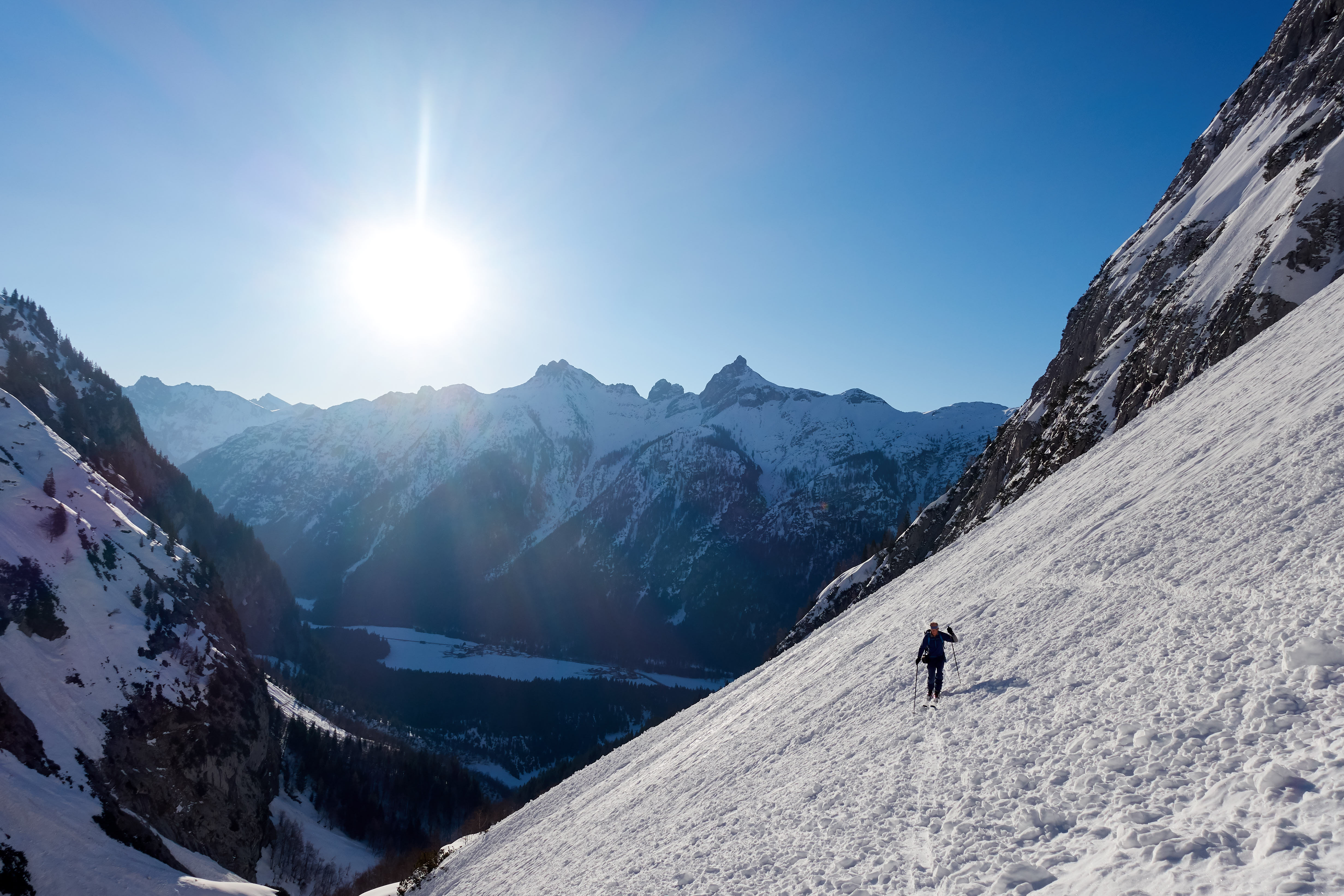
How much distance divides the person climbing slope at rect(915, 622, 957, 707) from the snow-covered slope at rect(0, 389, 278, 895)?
5400 cm

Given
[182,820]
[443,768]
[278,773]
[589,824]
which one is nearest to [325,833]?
[278,773]

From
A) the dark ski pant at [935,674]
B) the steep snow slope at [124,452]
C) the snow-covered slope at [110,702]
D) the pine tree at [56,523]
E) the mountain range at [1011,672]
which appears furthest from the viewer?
the steep snow slope at [124,452]

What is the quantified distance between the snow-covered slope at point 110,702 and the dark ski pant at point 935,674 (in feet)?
177

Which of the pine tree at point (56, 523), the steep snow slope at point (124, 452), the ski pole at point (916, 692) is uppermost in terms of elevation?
Answer: the steep snow slope at point (124, 452)

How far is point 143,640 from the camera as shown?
60875mm

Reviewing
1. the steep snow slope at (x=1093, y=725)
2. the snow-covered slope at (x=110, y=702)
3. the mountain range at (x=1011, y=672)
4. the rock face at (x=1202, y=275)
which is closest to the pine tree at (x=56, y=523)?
the snow-covered slope at (x=110, y=702)

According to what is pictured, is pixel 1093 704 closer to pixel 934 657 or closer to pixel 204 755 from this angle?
pixel 934 657

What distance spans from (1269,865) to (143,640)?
7961 centimetres

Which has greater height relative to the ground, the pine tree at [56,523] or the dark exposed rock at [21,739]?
the pine tree at [56,523]

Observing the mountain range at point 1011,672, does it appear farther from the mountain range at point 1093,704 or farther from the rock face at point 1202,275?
the rock face at point 1202,275

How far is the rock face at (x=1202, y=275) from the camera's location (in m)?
33.6

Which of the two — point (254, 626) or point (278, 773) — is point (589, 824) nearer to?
point (278, 773)

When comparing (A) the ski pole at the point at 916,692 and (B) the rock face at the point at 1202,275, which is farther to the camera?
(B) the rock face at the point at 1202,275

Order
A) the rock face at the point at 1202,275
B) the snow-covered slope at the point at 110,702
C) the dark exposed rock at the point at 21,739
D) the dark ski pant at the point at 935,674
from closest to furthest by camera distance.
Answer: the dark ski pant at the point at 935,674 < the rock face at the point at 1202,275 < the snow-covered slope at the point at 110,702 < the dark exposed rock at the point at 21,739
